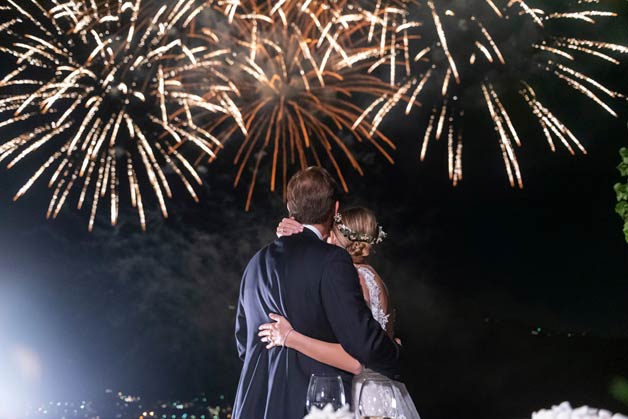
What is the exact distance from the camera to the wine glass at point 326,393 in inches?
83.2

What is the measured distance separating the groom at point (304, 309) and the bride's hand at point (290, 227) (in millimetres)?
38

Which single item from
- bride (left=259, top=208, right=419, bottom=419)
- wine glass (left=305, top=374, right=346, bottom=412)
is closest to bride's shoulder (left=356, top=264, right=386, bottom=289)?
bride (left=259, top=208, right=419, bottom=419)

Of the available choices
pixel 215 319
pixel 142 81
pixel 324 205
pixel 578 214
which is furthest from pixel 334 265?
pixel 215 319

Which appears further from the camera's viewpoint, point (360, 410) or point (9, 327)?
point (9, 327)

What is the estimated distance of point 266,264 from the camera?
339 cm

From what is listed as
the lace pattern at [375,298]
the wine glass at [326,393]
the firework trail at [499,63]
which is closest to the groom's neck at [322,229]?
the lace pattern at [375,298]

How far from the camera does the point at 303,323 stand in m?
3.22

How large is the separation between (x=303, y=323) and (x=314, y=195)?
49 centimetres

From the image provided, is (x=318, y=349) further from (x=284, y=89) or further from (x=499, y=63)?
(x=499, y=63)

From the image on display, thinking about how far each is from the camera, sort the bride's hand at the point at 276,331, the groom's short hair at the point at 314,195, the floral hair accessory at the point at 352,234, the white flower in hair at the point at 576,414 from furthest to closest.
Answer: the floral hair accessory at the point at 352,234 → the groom's short hair at the point at 314,195 → the bride's hand at the point at 276,331 → the white flower in hair at the point at 576,414

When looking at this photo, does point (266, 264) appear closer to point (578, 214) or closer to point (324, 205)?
point (324, 205)

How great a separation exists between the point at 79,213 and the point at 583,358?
15267mm

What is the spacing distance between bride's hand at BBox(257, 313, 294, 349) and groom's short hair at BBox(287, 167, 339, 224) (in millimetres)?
396

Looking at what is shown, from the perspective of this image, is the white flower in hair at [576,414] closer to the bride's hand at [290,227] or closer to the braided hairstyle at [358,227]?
the bride's hand at [290,227]
